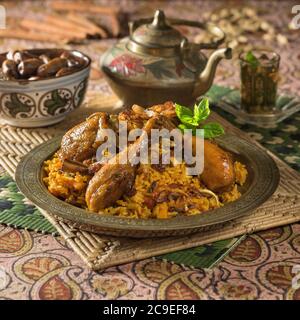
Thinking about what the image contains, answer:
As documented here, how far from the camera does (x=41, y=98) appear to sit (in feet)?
7.77

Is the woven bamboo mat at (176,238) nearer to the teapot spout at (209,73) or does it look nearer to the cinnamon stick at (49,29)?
the teapot spout at (209,73)

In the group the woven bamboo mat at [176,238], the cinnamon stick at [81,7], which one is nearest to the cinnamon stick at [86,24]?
the cinnamon stick at [81,7]

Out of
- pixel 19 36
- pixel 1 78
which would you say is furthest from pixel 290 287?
pixel 19 36

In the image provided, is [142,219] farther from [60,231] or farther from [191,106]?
[191,106]

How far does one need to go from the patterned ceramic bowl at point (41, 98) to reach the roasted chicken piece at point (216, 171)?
0.75 metres

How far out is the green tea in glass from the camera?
8.29 ft

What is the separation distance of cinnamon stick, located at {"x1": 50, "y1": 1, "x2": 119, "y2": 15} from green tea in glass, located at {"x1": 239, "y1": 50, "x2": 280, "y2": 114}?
1.52m

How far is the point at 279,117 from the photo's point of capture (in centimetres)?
257

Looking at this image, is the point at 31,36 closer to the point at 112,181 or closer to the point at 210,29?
the point at 210,29

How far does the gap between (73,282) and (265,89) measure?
1275 millimetres

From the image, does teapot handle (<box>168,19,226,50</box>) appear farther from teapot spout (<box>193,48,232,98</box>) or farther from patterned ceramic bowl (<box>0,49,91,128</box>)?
patterned ceramic bowl (<box>0,49,91,128</box>)

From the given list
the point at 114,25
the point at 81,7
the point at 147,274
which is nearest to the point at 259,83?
the point at 147,274

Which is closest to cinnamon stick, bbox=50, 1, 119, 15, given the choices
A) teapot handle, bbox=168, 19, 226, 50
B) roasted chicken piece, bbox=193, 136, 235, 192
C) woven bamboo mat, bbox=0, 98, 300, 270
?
teapot handle, bbox=168, 19, 226, 50

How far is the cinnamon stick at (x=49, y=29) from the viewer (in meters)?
3.57
